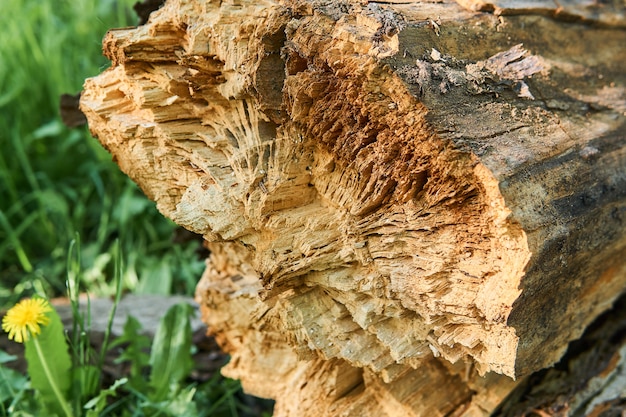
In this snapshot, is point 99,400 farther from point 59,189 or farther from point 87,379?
point 59,189

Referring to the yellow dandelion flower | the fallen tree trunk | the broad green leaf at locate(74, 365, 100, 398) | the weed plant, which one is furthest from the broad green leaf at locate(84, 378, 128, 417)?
the fallen tree trunk

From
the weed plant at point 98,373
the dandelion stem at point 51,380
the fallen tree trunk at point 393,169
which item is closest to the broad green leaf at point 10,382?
the weed plant at point 98,373

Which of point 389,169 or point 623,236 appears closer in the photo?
point 389,169

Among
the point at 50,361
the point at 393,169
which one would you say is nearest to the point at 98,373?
the point at 50,361

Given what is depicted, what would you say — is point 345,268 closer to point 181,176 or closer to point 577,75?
point 181,176

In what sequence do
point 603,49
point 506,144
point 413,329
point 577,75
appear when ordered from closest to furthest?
point 506,144
point 413,329
point 577,75
point 603,49

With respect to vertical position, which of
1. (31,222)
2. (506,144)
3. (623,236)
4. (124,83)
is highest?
(124,83)

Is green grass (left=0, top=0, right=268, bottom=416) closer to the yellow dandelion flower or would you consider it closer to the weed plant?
the weed plant

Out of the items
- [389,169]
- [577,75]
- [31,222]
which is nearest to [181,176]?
[389,169]
